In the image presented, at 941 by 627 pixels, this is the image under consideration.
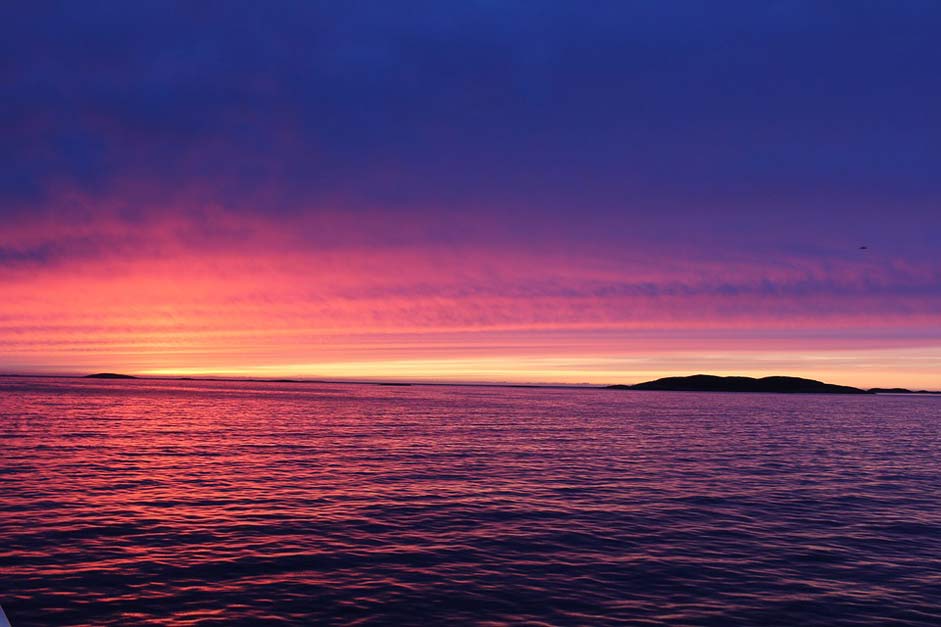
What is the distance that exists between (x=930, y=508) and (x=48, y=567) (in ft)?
123

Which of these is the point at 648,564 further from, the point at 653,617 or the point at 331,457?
the point at 331,457

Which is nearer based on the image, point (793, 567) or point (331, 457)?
point (793, 567)

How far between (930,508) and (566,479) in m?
18.3

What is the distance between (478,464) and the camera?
4878 centimetres

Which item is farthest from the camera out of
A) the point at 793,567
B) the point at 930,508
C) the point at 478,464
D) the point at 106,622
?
the point at 478,464

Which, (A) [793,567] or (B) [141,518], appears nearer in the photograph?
(A) [793,567]

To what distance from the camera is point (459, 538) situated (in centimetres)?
2644

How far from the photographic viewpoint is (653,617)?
58.6 feet

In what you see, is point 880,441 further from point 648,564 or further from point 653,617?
point 653,617

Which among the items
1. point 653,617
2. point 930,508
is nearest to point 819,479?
point 930,508

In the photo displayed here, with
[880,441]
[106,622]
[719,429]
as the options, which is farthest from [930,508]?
[719,429]

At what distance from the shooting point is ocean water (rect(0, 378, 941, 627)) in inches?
731

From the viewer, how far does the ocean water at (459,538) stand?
18.6m

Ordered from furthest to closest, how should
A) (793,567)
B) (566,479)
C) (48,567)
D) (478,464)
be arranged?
(478,464) < (566,479) < (793,567) < (48,567)
